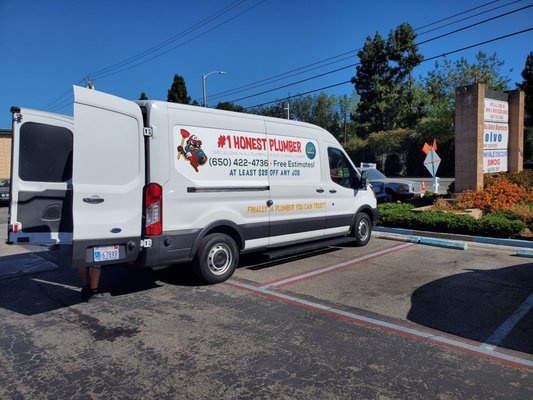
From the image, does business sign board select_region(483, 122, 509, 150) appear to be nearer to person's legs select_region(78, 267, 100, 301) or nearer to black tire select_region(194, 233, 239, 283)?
black tire select_region(194, 233, 239, 283)

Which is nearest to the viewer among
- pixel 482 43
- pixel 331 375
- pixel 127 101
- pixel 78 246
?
pixel 331 375

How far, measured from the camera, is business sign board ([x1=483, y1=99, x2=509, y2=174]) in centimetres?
1374

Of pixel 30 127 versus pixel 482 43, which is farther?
pixel 482 43

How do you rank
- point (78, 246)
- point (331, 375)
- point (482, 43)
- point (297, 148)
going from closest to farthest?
point (331, 375)
point (78, 246)
point (297, 148)
point (482, 43)

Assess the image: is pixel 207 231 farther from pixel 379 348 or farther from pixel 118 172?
pixel 379 348

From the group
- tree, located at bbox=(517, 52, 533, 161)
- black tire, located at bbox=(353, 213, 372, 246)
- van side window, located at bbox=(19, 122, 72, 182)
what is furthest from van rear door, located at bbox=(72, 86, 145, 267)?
tree, located at bbox=(517, 52, 533, 161)

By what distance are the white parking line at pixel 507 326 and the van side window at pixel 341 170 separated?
13.0 ft

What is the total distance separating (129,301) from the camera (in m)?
5.87

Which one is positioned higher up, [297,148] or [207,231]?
[297,148]

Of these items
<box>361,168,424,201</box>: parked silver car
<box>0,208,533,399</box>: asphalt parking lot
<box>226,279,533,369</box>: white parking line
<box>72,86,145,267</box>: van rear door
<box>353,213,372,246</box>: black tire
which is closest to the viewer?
<box>0,208,533,399</box>: asphalt parking lot

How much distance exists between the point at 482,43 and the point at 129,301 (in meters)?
17.4

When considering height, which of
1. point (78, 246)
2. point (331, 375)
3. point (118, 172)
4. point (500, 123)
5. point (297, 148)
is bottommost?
point (331, 375)

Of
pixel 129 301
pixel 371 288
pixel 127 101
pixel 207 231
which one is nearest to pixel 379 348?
pixel 371 288

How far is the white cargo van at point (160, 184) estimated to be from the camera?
5.27 metres
